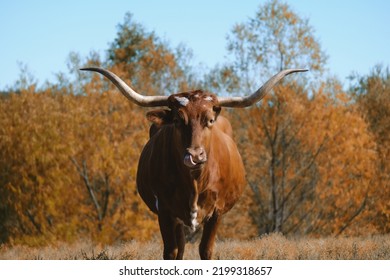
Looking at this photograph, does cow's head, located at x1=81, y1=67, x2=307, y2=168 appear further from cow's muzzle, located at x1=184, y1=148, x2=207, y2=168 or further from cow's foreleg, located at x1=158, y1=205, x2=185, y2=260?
cow's foreleg, located at x1=158, y1=205, x2=185, y2=260

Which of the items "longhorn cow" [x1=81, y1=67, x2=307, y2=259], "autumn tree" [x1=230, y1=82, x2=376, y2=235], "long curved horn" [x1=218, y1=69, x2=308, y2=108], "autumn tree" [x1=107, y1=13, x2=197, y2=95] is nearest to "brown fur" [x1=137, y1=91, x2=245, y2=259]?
"longhorn cow" [x1=81, y1=67, x2=307, y2=259]

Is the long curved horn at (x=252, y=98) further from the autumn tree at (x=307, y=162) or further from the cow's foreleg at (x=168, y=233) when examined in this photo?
the autumn tree at (x=307, y=162)

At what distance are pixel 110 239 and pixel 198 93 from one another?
2030 centimetres

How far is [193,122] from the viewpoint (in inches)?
247

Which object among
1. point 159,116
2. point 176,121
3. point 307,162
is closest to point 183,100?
point 176,121

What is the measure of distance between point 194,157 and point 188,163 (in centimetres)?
9

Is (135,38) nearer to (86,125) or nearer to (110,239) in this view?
(86,125)

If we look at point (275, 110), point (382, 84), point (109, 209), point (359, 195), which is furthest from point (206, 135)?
point (382, 84)

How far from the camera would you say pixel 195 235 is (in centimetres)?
2833

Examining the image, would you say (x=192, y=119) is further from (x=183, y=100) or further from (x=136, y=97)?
(x=136, y=97)

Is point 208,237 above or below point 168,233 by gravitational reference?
below

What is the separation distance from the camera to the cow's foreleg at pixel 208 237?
23.9 feet

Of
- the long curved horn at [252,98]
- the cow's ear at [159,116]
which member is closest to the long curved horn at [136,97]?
the cow's ear at [159,116]

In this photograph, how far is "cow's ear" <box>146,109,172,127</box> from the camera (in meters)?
6.74
